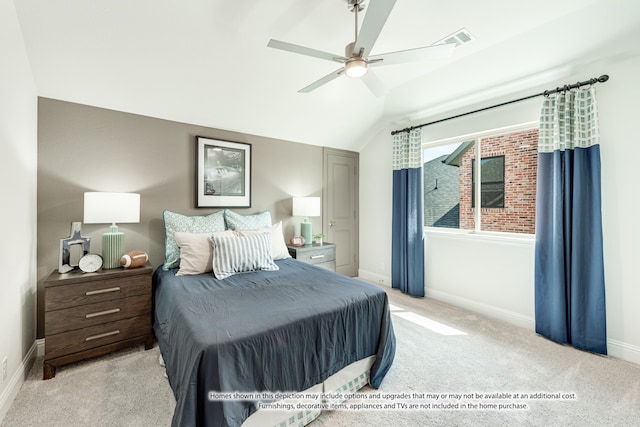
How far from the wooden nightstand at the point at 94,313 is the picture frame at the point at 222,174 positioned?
1.14 m

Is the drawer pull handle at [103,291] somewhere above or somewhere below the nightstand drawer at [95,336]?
above

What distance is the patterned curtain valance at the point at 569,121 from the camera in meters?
2.33

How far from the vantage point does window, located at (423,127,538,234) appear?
2.95 meters

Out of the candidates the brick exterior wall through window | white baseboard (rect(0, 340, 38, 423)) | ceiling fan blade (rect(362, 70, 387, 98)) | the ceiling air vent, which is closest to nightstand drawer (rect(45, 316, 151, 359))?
white baseboard (rect(0, 340, 38, 423))

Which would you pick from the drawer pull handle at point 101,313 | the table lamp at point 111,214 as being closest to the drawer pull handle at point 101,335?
the drawer pull handle at point 101,313

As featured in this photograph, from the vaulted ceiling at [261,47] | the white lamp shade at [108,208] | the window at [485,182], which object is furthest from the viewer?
the window at [485,182]

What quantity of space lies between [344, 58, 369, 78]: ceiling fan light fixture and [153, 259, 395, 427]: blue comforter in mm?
1563

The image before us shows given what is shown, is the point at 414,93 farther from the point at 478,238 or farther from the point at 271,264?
the point at 271,264

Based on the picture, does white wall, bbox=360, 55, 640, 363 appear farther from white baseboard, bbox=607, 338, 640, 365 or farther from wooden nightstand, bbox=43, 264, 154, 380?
wooden nightstand, bbox=43, 264, 154, 380

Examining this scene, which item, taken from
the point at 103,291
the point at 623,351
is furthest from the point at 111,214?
the point at 623,351

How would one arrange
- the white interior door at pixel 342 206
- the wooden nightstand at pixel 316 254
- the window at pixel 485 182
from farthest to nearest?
the white interior door at pixel 342 206
the wooden nightstand at pixel 316 254
the window at pixel 485 182

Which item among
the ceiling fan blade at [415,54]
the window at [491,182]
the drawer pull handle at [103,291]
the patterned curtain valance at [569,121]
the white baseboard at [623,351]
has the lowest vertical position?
the white baseboard at [623,351]

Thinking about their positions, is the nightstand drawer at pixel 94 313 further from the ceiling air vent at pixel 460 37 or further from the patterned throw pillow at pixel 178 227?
the ceiling air vent at pixel 460 37

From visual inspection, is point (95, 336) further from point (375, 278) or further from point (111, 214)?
point (375, 278)
